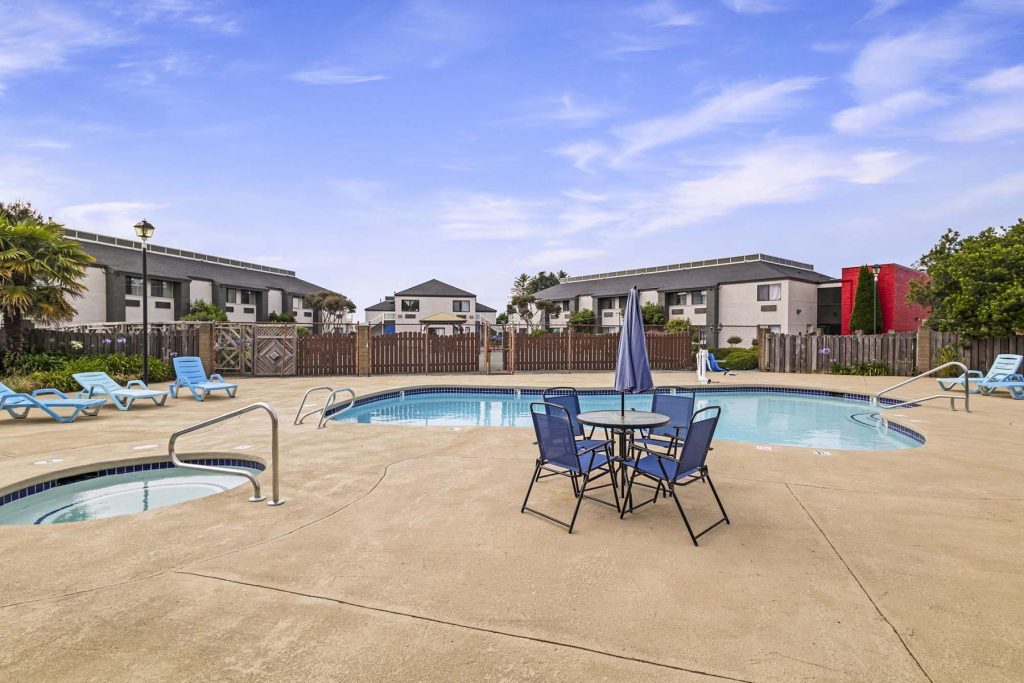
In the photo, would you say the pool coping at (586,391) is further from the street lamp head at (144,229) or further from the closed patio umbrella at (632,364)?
the closed patio umbrella at (632,364)

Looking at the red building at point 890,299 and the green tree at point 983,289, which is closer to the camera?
the green tree at point 983,289

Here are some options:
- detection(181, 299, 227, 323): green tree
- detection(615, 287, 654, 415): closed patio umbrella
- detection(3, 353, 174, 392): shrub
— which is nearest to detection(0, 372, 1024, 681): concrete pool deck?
detection(615, 287, 654, 415): closed patio umbrella

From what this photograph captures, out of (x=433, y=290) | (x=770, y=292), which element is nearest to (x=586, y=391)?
(x=770, y=292)

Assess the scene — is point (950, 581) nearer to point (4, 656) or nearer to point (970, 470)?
point (970, 470)

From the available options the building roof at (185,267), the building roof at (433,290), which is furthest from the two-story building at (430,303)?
the building roof at (185,267)

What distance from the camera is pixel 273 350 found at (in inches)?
685

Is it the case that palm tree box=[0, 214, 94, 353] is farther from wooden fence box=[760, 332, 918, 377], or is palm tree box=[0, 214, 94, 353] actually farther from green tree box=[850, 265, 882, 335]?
green tree box=[850, 265, 882, 335]

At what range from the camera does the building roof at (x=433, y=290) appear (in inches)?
2015

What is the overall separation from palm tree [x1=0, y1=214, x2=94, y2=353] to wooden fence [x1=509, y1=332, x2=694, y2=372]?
13089mm

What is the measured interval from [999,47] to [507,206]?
65.8 feet

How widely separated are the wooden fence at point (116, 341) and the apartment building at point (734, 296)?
22.8m

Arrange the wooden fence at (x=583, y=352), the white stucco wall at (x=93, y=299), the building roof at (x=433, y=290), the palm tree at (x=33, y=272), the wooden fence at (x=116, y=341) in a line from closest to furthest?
the palm tree at (x=33, y=272)
the wooden fence at (x=116, y=341)
the wooden fence at (x=583, y=352)
the white stucco wall at (x=93, y=299)
the building roof at (x=433, y=290)

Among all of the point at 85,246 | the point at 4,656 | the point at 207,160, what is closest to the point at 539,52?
the point at 207,160

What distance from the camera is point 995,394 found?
12.8 meters
